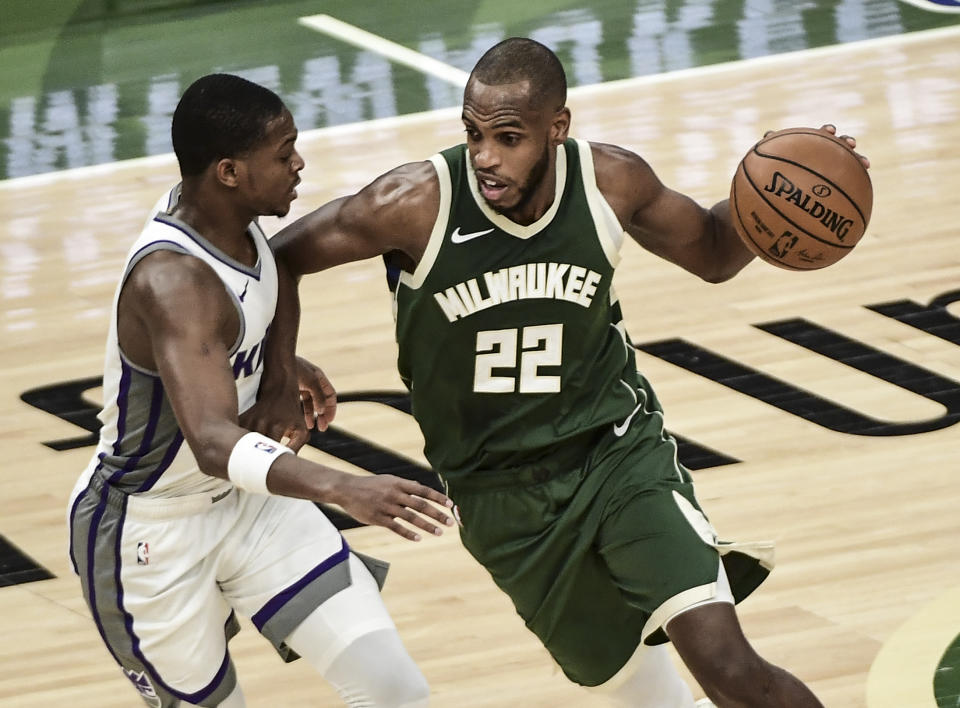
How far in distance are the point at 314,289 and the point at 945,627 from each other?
4.12 meters

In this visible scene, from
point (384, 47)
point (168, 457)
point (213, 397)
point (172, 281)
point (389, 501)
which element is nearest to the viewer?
point (389, 501)

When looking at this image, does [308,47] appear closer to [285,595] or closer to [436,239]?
[436,239]

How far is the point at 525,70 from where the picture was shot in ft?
14.4

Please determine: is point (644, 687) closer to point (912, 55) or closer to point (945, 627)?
point (945, 627)

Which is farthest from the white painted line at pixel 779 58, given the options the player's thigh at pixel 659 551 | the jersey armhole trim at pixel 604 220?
the player's thigh at pixel 659 551

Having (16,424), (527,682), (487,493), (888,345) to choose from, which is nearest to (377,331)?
(16,424)

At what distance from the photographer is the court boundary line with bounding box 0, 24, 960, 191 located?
1054cm

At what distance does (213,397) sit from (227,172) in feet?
1.93

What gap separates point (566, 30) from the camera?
12.5 m

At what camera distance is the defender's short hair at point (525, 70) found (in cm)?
438

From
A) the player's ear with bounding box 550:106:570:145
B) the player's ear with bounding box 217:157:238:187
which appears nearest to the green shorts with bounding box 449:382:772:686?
the player's ear with bounding box 550:106:570:145

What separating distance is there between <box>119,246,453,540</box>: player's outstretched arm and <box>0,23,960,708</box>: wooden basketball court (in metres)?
1.70

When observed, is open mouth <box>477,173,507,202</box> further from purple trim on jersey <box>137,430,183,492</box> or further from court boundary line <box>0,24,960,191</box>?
court boundary line <box>0,24,960,191</box>

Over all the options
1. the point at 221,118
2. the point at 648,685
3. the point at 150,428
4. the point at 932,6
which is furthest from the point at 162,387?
the point at 932,6
